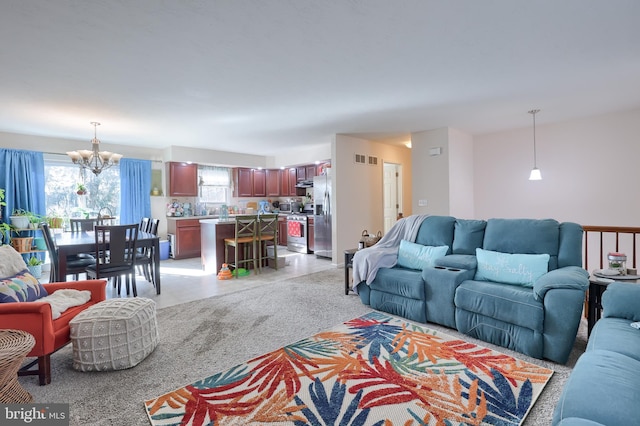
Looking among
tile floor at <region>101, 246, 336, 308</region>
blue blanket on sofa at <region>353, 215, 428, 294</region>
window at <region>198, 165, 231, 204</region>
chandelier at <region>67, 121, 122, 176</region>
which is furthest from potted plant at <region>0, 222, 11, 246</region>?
blue blanket on sofa at <region>353, 215, 428, 294</region>

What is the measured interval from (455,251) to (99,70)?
4018 mm

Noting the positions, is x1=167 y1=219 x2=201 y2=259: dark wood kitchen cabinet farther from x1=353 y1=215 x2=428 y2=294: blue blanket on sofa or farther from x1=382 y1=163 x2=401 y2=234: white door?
x1=353 y1=215 x2=428 y2=294: blue blanket on sofa

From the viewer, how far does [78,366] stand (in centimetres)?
229

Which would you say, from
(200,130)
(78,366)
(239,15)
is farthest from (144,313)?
(200,130)

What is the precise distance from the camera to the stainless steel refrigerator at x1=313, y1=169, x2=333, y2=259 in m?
6.62

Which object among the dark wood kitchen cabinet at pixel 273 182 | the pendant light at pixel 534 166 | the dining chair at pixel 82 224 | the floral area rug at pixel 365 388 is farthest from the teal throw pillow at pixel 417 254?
the dark wood kitchen cabinet at pixel 273 182

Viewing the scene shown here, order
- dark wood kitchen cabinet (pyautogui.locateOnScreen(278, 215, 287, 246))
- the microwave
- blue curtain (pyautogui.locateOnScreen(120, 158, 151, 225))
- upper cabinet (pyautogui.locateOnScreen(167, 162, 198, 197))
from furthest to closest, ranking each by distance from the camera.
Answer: the microwave, dark wood kitchen cabinet (pyautogui.locateOnScreen(278, 215, 287, 246)), upper cabinet (pyautogui.locateOnScreen(167, 162, 198, 197)), blue curtain (pyautogui.locateOnScreen(120, 158, 151, 225))

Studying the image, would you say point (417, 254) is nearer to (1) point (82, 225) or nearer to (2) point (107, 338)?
(2) point (107, 338)

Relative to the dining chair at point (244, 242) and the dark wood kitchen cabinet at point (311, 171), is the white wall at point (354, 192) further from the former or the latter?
the dark wood kitchen cabinet at point (311, 171)

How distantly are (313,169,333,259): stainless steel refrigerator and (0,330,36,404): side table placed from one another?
203 inches

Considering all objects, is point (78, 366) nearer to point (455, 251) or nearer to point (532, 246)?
point (455, 251)

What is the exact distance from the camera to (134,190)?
22.1 ft

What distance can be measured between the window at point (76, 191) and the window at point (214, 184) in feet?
5.99

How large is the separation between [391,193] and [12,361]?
23.2 feet
